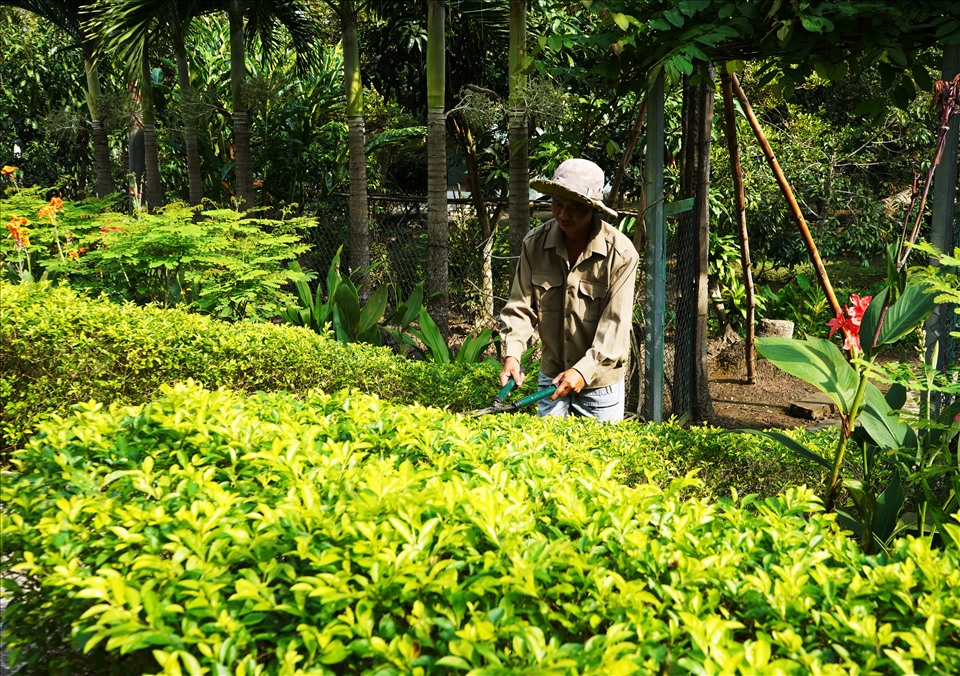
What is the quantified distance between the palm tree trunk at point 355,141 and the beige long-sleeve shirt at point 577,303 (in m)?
4.53

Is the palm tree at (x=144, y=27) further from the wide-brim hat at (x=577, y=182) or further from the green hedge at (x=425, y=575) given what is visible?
the green hedge at (x=425, y=575)

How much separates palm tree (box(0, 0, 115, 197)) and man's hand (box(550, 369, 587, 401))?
839 cm

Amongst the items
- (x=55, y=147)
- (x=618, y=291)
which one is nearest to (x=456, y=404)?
(x=618, y=291)

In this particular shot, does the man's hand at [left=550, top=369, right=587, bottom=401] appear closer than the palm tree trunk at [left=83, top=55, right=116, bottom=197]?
Yes

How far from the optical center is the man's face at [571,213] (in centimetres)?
386

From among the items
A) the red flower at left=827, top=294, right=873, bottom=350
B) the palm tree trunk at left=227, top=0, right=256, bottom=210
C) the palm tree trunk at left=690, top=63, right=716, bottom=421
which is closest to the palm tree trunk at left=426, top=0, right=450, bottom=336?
the palm tree trunk at left=690, top=63, right=716, bottom=421

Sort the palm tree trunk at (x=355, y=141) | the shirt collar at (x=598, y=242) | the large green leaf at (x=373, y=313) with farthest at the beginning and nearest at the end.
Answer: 1. the palm tree trunk at (x=355, y=141)
2. the large green leaf at (x=373, y=313)
3. the shirt collar at (x=598, y=242)

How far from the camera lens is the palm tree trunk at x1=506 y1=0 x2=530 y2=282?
6.31 m

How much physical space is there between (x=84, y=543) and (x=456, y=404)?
316 cm

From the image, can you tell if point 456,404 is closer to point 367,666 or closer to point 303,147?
point 367,666

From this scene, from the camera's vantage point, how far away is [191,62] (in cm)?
1385

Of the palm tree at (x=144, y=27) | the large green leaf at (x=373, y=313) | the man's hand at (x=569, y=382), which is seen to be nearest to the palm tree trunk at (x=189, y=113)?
the palm tree at (x=144, y=27)

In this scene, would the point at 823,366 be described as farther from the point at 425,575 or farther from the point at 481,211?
the point at 481,211

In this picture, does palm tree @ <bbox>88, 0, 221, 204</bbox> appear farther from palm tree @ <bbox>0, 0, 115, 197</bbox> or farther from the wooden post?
the wooden post
